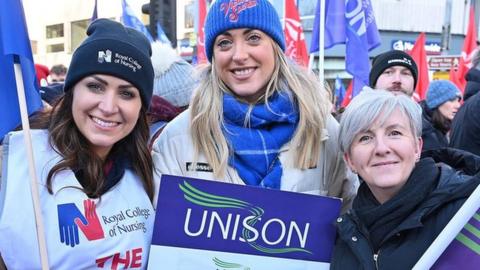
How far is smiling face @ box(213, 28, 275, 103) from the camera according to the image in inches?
94.7

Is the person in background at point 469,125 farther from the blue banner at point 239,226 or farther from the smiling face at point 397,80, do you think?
the blue banner at point 239,226

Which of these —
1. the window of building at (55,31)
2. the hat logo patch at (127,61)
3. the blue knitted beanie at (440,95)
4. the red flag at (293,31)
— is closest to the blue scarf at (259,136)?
the hat logo patch at (127,61)

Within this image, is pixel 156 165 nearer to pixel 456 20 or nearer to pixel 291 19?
pixel 291 19

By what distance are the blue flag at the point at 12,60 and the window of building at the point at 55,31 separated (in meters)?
29.2

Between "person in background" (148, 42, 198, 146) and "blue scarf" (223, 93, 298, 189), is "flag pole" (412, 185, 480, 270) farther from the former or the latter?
"person in background" (148, 42, 198, 146)

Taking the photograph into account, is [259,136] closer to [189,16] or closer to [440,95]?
[440,95]

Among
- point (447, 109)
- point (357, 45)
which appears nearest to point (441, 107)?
point (447, 109)

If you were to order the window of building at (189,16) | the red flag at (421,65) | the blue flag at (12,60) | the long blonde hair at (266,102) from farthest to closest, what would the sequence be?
the window of building at (189,16), the red flag at (421,65), the long blonde hair at (266,102), the blue flag at (12,60)

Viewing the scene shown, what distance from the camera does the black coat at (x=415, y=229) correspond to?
186 cm

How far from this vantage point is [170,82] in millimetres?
3416

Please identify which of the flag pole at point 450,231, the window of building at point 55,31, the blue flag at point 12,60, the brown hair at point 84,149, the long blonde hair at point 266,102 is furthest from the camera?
the window of building at point 55,31

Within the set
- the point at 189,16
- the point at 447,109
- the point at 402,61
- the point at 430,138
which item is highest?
the point at 189,16

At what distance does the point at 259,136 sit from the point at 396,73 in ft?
8.12

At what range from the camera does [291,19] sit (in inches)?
283
